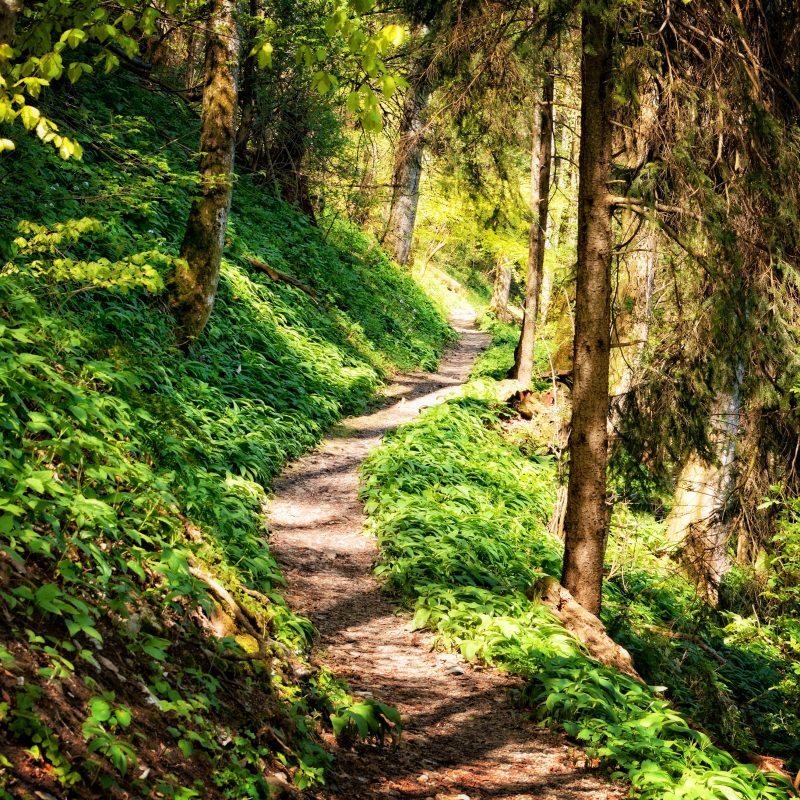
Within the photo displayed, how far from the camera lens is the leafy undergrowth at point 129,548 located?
316cm

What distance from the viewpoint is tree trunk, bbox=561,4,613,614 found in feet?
21.2

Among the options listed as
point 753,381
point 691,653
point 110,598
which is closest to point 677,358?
point 753,381

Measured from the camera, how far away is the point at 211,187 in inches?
371

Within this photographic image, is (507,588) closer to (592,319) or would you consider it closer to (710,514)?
(592,319)

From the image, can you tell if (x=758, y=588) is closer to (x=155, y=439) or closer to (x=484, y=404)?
(x=484, y=404)

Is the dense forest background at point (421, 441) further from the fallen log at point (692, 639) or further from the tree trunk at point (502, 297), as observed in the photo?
the tree trunk at point (502, 297)

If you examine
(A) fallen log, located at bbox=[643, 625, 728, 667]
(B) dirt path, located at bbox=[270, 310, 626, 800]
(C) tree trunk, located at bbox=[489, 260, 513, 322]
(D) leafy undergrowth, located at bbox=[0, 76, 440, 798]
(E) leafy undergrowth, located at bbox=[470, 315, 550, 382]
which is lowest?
(A) fallen log, located at bbox=[643, 625, 728, 667]

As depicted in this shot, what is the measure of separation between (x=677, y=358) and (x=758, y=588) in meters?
4.72

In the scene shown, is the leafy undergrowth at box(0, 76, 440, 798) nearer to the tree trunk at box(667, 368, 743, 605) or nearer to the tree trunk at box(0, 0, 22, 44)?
the tree trunk at box(0, 0, 22, 44)

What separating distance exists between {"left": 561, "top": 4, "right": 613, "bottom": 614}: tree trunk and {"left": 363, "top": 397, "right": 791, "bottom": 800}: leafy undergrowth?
1063mm

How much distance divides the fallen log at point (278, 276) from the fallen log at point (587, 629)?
1048cm

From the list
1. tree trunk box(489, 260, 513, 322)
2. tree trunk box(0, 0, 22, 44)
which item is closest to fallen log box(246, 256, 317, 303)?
tree trunk box(0, 0, 22, 44)

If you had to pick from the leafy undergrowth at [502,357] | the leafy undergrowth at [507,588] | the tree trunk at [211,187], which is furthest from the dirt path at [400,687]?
the leafy undergrowth at [502,357]

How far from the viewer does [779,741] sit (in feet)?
25.3
